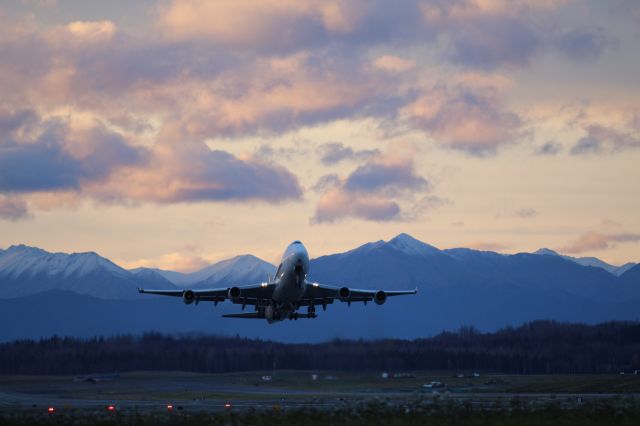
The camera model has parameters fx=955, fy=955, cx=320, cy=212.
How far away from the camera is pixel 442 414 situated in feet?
162

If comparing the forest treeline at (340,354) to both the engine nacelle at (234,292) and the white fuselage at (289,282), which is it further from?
the engine nacelle at (234,292)

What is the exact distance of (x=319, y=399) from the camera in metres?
78.6

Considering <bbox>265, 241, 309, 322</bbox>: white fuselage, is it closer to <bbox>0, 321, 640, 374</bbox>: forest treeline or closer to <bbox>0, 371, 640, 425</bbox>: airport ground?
<bbox>0, 371, 640, 425</bbox>: airport ground

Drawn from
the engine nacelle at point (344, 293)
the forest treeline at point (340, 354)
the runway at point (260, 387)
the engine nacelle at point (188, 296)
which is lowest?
the runway at point (260, 387)

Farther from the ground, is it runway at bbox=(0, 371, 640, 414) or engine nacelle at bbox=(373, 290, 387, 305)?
engine nacelle at bbox=(373, 290, 387, 305)

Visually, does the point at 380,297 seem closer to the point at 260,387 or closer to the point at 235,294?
the point at 235,294

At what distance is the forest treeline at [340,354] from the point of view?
460ft

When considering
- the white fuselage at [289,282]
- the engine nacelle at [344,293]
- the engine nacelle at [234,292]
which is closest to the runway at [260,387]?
the white fuselage at [289,282]

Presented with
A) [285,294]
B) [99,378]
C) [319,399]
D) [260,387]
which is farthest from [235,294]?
[99,378]

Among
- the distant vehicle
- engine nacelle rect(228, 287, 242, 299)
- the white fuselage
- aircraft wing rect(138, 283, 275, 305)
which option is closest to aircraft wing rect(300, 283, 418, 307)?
the white fuselage

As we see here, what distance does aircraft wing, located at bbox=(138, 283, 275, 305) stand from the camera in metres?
84.2

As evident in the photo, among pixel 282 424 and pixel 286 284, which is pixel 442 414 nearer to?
pixel 282 424

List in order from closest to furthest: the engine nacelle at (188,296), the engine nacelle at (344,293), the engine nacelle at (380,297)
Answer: the engine nacelle at (188,296), the engine nacelle at (344,293), the engine nacelle at (380,297)

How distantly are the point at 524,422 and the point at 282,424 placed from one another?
11.9 m
